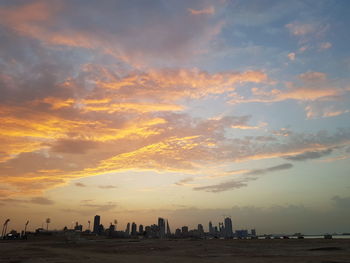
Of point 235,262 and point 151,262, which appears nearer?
point 235,262

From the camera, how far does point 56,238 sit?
142250 millimetres

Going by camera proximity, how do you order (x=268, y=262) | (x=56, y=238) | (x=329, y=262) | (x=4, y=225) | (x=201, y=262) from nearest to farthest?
(x=329, y=262), (x=268, y=262), (x=201, y=262), (x=56, y=238), (x=4, y=225)

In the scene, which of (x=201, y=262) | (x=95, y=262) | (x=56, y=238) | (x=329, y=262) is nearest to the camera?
(x=329, y=262)

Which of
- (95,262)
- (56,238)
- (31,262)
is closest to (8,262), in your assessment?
(31,262)

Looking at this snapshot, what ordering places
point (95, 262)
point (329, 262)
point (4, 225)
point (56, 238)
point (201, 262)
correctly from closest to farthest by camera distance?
point (329, 262), point (201, 262), point (95, 262), point (56, 238), point (4, 225)

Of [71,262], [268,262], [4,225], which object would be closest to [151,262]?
[71,262]

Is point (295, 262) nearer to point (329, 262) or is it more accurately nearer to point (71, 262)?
point (329, 262)

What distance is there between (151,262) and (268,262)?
1283 centimetres

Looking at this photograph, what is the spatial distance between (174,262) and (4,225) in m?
204

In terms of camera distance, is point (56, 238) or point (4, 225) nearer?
point (56, 238)

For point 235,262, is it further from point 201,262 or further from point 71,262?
point 71,262

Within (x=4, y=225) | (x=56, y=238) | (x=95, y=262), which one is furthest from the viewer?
(x=4, y=225)

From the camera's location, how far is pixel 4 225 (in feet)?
607

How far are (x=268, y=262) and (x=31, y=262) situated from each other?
2709 centimetres
